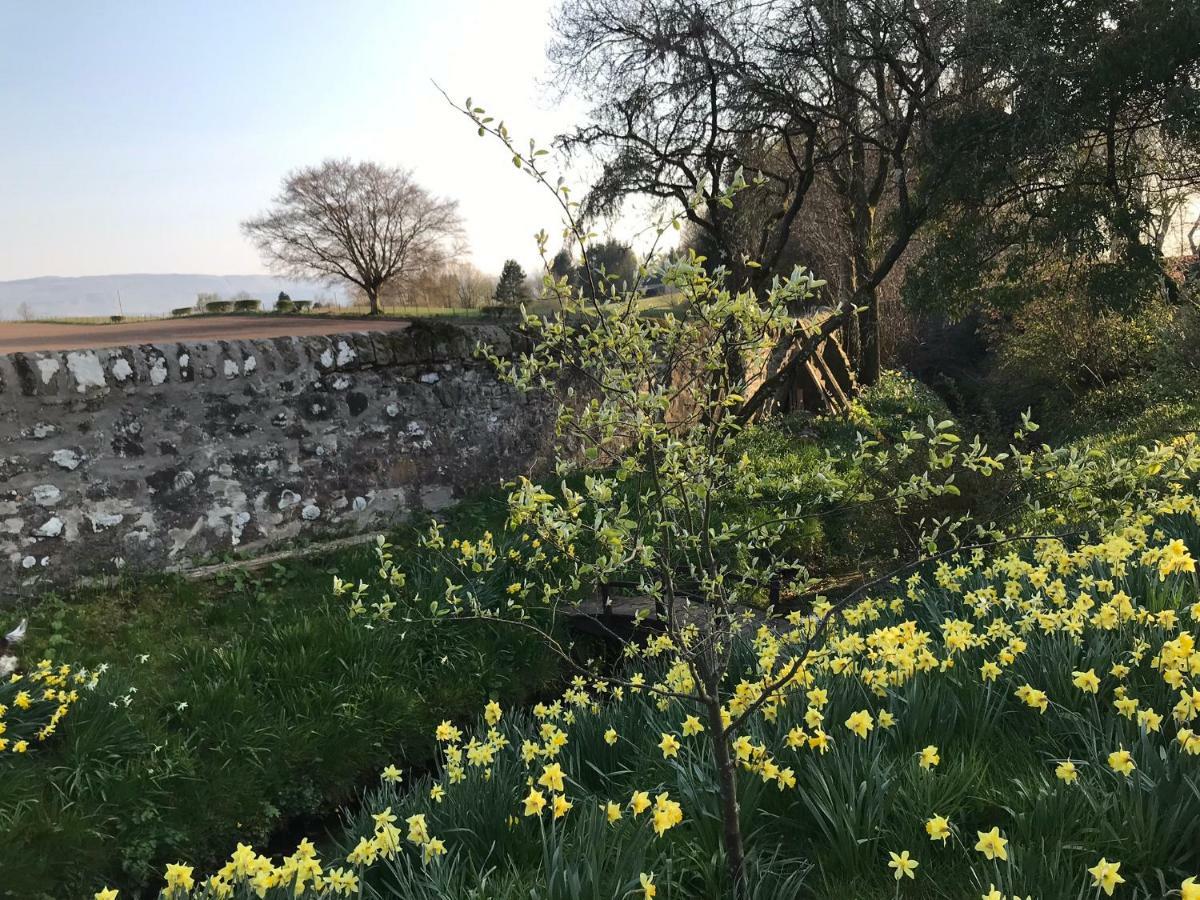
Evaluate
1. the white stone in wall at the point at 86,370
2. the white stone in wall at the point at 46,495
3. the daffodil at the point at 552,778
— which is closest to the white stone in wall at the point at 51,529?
the white stone in wall at the point at 46,495

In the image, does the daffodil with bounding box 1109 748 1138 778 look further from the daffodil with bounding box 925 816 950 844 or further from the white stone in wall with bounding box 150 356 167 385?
the white stone in wall with bounding box 150 356 167 385

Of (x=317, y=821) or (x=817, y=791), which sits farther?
(x=317, y=821)

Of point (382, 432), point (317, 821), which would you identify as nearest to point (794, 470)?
point (382, 432)

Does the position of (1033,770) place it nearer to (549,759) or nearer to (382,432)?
(549,759)

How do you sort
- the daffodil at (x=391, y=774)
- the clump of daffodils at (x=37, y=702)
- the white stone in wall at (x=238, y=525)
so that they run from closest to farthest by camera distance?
the daffodil at (x=391, y=774) → the clump of daffodils at (x=37, y=702) → the white stone in wall at (x=238, y=525)

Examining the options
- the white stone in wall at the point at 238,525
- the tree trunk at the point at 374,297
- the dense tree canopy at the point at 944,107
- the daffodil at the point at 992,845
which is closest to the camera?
the daffodil at the point at 992,845

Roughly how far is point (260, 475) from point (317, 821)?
298 cm

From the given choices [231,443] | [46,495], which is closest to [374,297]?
[231,443]

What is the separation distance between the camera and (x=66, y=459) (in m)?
5.23

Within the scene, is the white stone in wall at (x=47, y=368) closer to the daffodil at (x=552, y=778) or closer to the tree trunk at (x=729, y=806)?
the daffodil at (x=552, y=778)

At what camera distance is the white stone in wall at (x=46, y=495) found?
5.11m

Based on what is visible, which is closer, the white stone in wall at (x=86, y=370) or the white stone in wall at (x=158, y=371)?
the white stone in wall at (x=86, y=370)

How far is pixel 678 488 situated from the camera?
2.69m

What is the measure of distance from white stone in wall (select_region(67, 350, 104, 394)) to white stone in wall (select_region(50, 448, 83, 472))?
1.41ft
